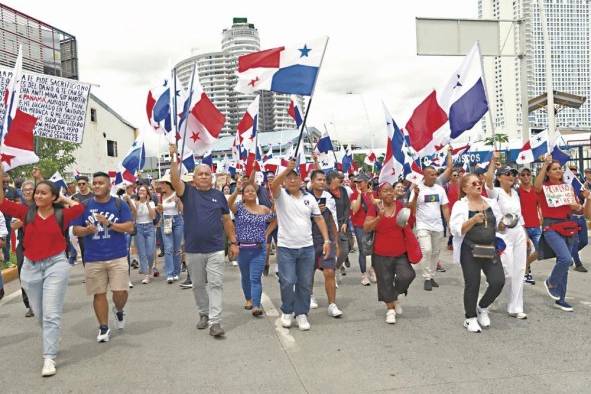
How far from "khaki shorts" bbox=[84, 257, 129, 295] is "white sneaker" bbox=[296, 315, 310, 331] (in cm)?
183

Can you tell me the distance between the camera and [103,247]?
5.53 meters

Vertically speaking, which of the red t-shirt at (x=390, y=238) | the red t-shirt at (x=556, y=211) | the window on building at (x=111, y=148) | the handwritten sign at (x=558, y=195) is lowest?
the red t-shirt at (x=390, y=238)

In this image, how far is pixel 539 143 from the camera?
14.2 metres

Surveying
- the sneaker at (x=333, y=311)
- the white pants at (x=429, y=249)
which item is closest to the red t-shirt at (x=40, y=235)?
the sneaker at (x=333, y=311)

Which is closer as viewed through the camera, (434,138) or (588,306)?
(588,306)

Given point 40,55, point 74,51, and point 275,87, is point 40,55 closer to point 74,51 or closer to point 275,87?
point 74,51

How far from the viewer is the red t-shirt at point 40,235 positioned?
4.88 meters

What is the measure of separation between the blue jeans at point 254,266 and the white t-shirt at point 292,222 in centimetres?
71

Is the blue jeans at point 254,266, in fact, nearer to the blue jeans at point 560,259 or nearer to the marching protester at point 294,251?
the marching protester at point 294,251

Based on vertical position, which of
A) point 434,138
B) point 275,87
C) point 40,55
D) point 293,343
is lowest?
point 293,343

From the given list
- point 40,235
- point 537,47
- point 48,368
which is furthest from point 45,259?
point 537,47

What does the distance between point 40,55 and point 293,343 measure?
3820cm

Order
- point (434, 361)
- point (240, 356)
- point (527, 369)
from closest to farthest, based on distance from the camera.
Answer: point (527, 369) → point (434, 361) → point (240, 356)

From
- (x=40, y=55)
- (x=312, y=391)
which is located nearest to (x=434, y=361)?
(x=312, y=391)
